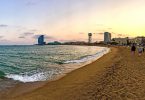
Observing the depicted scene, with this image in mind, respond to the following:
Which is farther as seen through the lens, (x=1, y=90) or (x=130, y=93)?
(x=1, y=90)

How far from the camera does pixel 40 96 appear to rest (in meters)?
11.8

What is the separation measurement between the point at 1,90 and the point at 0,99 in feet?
8.34

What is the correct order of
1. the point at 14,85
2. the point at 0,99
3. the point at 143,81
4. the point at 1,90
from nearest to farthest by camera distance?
1. the point at 0,99
2. the point at 143,81
3. the point at 1,90
4. the point at 14,85

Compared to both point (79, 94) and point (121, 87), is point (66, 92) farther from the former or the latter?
point (121, 87)

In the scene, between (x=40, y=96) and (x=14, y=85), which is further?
(x=14, y=85)

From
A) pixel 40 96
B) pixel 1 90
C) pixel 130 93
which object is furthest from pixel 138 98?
pixel 1 90

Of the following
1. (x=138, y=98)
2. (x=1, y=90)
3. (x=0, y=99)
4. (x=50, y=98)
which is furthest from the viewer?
(x=1, y=90)

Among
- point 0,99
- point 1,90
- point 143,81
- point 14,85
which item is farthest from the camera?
point 14,85

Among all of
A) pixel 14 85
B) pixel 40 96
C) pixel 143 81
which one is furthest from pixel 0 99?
pixel 143 81

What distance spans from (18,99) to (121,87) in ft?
15.5

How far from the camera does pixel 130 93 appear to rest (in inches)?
412

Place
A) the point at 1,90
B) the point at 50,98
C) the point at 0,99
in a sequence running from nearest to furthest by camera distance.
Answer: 1. the point at 50,98
2. the point at 0,99
3. the point at 1,90

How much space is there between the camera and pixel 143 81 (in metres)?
13.3

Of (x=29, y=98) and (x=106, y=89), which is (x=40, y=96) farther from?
(x=106, y=89)
